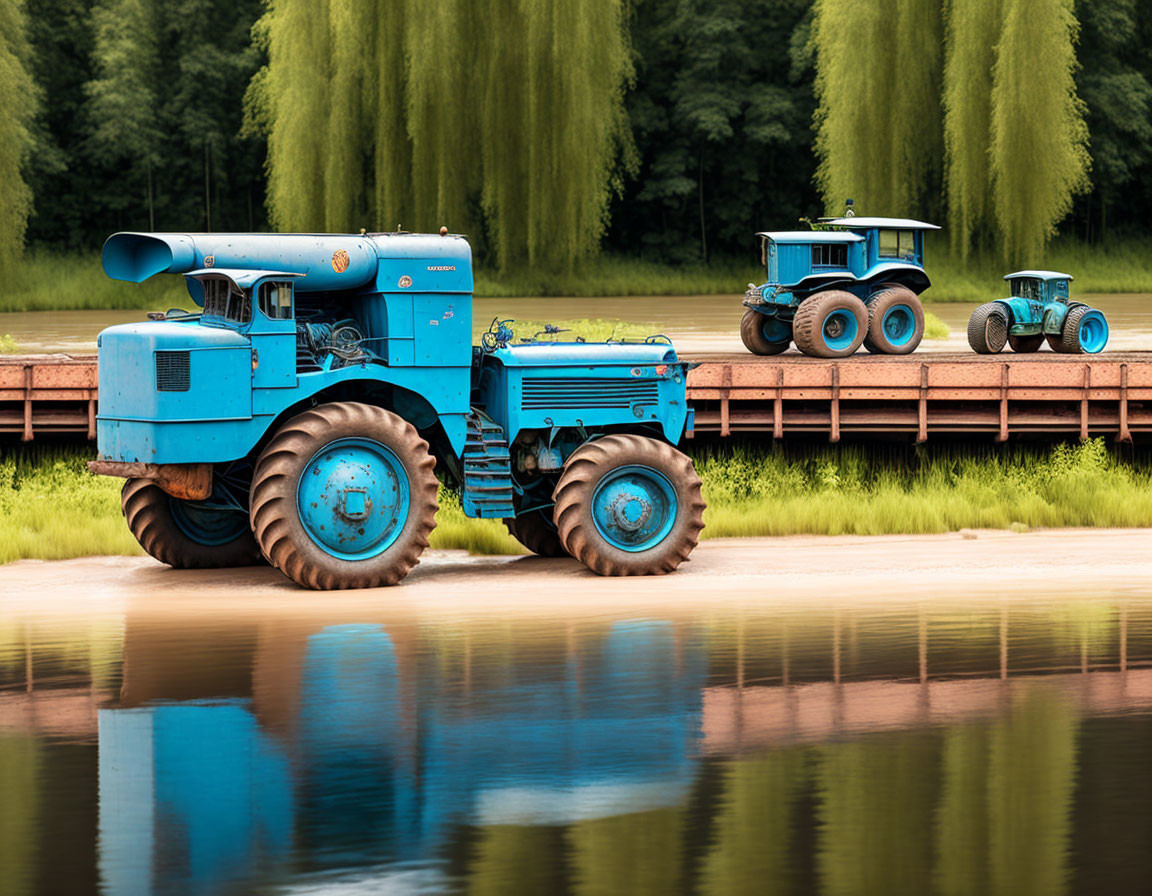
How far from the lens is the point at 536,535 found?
1708 centimetres

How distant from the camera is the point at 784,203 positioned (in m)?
61.8

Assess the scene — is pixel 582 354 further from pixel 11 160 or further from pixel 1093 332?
pixel 11 160

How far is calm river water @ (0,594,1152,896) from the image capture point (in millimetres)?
7457

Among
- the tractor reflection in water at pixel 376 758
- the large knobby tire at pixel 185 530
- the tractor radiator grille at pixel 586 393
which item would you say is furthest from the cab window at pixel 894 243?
the tractor reflection in water at pixel 376 758

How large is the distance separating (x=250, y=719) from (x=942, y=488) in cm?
1148

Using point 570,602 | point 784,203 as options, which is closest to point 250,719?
point 570,602

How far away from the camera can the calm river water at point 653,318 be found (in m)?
29.6

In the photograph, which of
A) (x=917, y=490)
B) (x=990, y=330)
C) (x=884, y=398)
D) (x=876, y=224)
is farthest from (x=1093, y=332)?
(x=917, y=490)

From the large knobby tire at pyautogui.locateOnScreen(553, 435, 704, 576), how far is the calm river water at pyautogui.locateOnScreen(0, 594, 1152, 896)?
219cm

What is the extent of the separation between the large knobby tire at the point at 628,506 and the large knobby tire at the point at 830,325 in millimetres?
7532

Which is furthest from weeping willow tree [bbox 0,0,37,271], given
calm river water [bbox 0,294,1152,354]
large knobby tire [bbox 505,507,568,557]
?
large knobby tire [bbox 505,507,568,557]

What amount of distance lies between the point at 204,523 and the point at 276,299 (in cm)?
245

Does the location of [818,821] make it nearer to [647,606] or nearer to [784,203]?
[647,606]

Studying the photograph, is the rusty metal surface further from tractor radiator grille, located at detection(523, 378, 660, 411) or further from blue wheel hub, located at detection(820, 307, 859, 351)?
blue wheel hub, located at detection(820, 307, 859, 351)
